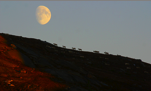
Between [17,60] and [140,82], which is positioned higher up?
[17,60]

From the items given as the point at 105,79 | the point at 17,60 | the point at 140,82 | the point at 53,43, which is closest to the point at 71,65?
the point at 105,79

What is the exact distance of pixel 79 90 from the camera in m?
24.1

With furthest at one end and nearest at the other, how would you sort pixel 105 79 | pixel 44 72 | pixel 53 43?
1. pixel 53 43
2. pixel 105 79
3. pixel 44 72

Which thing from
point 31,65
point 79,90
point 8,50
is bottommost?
point 79,90

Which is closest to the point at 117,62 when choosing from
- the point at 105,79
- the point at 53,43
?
the point at 105,79

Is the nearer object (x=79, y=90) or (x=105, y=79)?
(x=79, y=90)

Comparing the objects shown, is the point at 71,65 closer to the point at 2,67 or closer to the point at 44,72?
the point at 44,72

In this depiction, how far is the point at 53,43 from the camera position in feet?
232

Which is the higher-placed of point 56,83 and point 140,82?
point 56,83

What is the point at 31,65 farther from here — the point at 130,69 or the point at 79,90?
the point at 130,69

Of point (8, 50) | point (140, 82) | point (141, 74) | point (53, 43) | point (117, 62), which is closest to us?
point (8, 50)

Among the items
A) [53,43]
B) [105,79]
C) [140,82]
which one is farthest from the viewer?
[53,43]

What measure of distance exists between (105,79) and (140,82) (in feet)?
36.9

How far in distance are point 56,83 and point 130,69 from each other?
33631 mm
